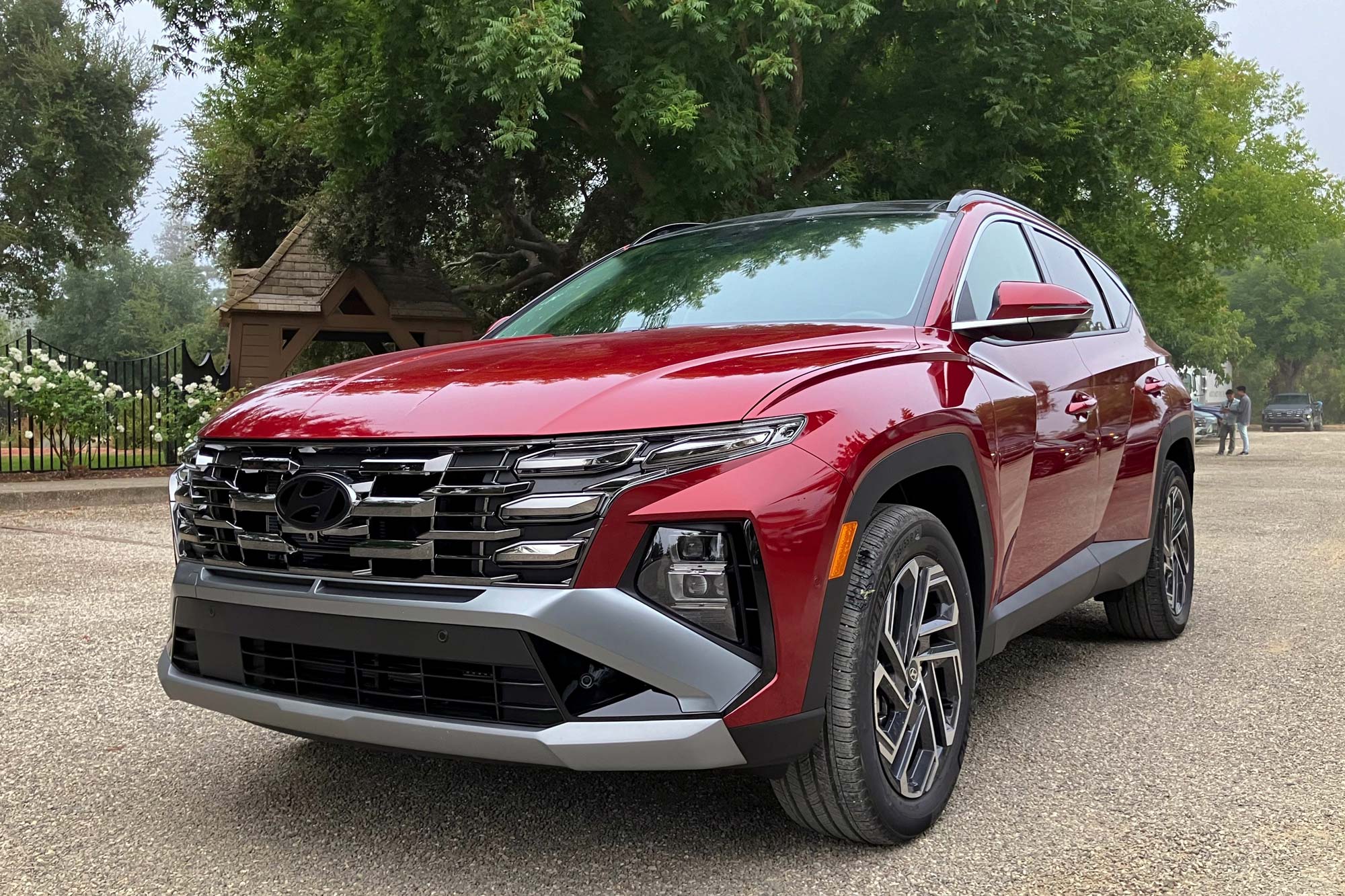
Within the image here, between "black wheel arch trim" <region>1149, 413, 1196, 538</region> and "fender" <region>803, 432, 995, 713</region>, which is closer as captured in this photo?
"fender" <region>803, 432, 995, 713</region>

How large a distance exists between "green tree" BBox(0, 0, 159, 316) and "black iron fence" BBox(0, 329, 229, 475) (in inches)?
477

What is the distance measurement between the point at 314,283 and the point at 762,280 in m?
18.4

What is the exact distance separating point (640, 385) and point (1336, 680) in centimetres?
361

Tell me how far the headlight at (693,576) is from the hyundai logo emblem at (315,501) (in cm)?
71

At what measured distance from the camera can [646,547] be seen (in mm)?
2465

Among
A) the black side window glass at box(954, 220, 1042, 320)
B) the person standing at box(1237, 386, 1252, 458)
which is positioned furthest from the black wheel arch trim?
the person standing at box(1237, 386, 1252, 458)

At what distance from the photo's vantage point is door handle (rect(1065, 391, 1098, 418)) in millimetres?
4121

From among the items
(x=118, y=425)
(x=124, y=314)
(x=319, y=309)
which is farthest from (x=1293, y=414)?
(x=124, y=314)

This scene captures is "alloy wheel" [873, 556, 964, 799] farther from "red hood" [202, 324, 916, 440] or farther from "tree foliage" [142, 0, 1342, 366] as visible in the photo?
"tree foliage" [142, 0, 1342, 366]

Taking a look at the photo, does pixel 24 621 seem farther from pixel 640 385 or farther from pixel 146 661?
pixel 640 385

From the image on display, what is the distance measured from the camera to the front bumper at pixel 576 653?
2424 millimetres

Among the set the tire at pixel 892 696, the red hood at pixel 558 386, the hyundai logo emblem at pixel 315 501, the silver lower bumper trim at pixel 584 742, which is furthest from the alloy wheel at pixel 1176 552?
the hyundai logo emblem at pixel 315 501

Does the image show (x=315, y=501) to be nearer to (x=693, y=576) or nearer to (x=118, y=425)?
(x=693, y=576)

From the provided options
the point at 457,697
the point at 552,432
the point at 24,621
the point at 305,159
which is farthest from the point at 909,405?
the point at 305,159
